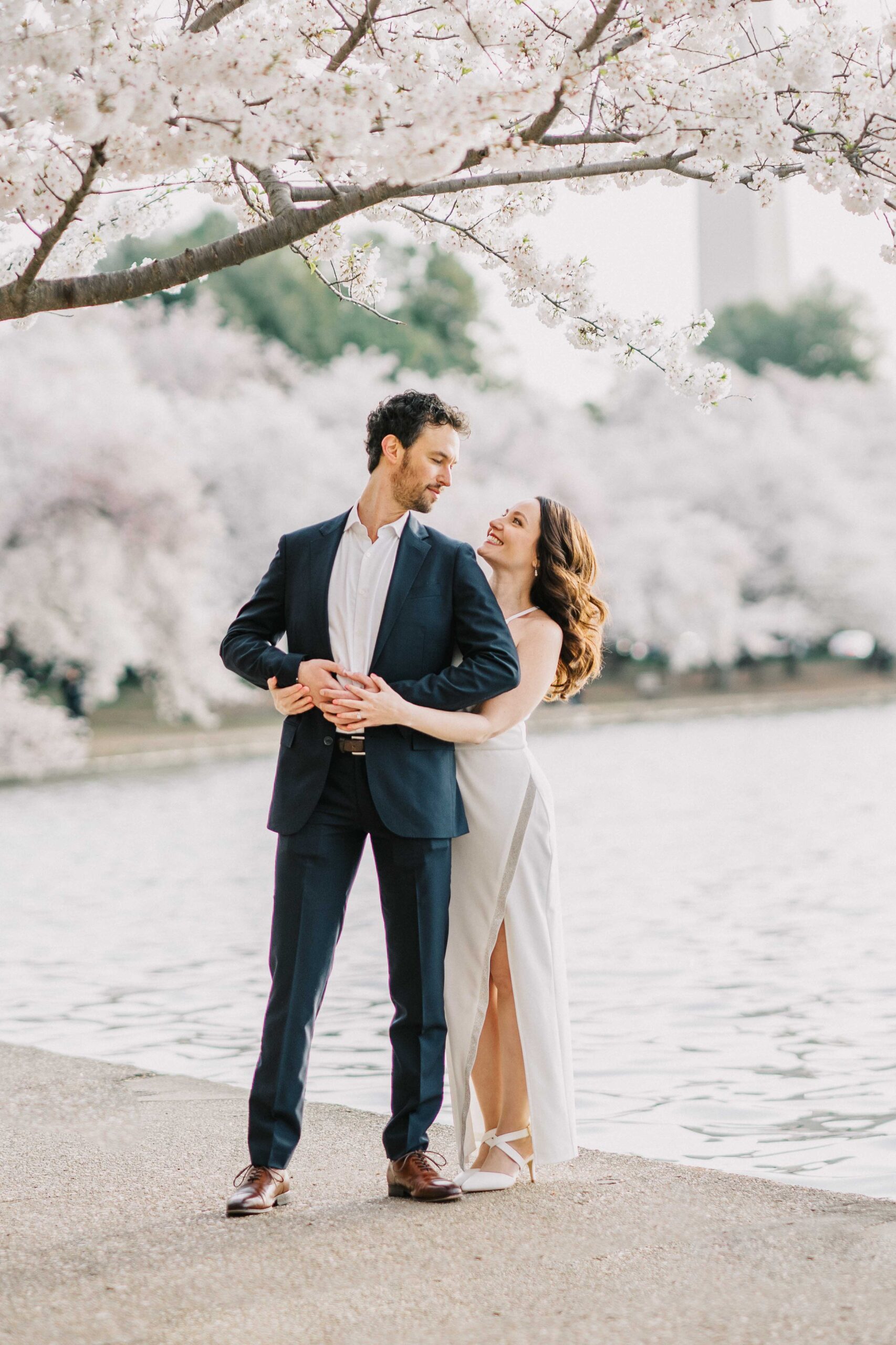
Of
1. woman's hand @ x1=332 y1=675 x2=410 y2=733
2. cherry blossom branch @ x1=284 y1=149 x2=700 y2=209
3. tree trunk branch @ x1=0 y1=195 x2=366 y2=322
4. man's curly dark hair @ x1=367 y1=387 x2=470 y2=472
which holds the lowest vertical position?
woman's hand @ x1=332 y1=675 x2=410 y2=733

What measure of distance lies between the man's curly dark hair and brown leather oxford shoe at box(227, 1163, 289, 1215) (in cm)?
174

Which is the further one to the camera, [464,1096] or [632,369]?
[632,369]

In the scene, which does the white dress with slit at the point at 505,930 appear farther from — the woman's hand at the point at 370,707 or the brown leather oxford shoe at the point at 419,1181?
the woman's hand at the point at 370,707

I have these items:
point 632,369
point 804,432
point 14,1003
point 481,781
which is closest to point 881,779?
point 14,1003

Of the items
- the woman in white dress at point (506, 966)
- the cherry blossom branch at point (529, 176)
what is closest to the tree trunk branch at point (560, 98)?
the cherry blossom branch at point (529, 176)

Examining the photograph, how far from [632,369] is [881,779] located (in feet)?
46.5

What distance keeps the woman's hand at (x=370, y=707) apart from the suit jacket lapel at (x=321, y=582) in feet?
0.83

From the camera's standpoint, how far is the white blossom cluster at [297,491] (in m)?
25.5

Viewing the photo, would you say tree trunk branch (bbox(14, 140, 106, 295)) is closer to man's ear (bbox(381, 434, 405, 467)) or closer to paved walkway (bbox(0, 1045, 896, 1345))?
man's ear (bbox(381, 434, 405, 467))

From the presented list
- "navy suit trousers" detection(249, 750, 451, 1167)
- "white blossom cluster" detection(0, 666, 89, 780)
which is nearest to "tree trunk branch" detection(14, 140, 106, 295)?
"navy suit trousers" detection(249, 750, 451, 1167)

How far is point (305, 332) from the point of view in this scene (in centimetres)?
5172

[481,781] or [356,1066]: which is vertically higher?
[481,781]

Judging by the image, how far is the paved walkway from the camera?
2936 mm

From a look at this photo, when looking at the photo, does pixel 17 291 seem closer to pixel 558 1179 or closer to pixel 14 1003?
pixel 558 1179
